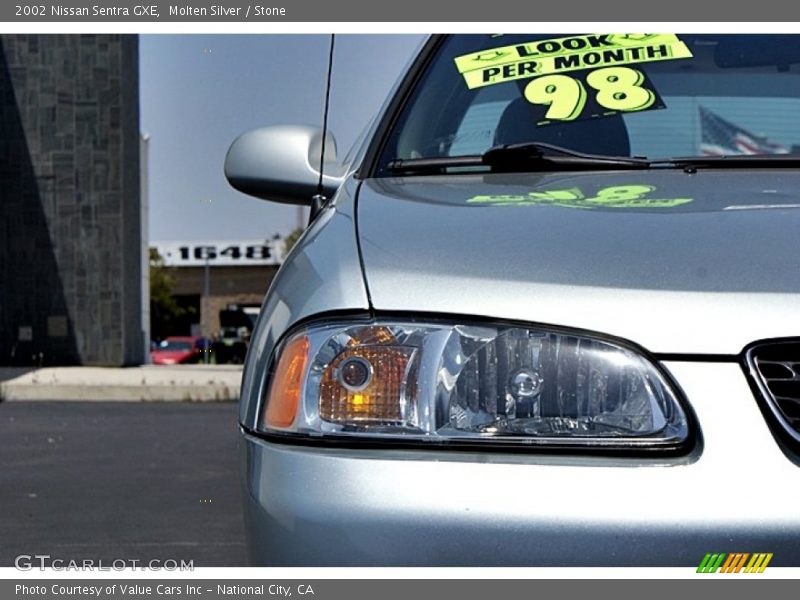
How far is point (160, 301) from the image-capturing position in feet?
198

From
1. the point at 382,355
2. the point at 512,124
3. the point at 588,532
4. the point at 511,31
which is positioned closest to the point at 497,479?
the point at 588,532

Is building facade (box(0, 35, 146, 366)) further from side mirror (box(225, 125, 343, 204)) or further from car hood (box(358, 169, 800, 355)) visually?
car hood (box(358, 169, 800, 355))

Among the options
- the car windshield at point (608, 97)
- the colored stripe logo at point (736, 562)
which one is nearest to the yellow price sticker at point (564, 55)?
the car windshield at point (608, 97)

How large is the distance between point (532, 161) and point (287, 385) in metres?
0.80

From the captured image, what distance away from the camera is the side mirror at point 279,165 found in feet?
9.49

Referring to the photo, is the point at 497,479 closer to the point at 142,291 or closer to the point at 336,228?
the point at 336,228

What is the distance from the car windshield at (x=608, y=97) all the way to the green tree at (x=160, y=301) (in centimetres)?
5782

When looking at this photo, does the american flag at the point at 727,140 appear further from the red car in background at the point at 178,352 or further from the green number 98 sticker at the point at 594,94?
the red car in background at the point at 178,352

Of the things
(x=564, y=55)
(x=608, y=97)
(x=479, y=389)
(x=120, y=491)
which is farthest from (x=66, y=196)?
(x=479, y=389)

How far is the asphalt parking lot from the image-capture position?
415cm

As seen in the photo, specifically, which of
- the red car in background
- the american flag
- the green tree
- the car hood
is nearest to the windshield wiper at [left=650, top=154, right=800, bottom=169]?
the american flag

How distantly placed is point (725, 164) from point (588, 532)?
1.09 m

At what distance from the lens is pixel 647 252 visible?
1748 mm

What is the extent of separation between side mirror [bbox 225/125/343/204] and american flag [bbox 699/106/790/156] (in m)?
0.77
